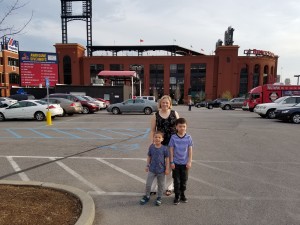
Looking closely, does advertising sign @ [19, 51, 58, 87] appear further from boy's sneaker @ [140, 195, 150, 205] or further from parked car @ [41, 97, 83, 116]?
boy's sneaker @ [140, 195, 150, 205]

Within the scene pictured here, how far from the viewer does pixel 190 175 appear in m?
5.69

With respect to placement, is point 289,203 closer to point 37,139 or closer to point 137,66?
point 37,139

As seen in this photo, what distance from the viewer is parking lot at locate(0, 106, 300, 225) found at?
3.90m

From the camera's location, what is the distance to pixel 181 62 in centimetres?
7338

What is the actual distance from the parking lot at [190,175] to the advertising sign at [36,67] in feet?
101

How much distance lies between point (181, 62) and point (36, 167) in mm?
69914

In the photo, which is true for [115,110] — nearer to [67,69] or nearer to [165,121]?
[165,121]

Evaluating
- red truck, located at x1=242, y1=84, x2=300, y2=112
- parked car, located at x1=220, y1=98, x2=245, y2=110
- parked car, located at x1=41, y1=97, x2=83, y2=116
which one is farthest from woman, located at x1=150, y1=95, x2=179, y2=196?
parked car, located at x1=220, y1=98, x2=245, y2=110

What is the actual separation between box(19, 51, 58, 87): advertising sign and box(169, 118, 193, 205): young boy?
37811 mm

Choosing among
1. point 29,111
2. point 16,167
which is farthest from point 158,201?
point 29,111

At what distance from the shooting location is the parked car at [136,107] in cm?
2212

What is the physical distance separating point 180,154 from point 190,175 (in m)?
1.76

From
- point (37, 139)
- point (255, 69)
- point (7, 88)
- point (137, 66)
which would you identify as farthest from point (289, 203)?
point (255, 69)

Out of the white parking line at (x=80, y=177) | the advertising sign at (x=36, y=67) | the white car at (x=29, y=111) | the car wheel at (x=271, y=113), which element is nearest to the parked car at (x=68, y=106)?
the white car at (x=29, y=111)
